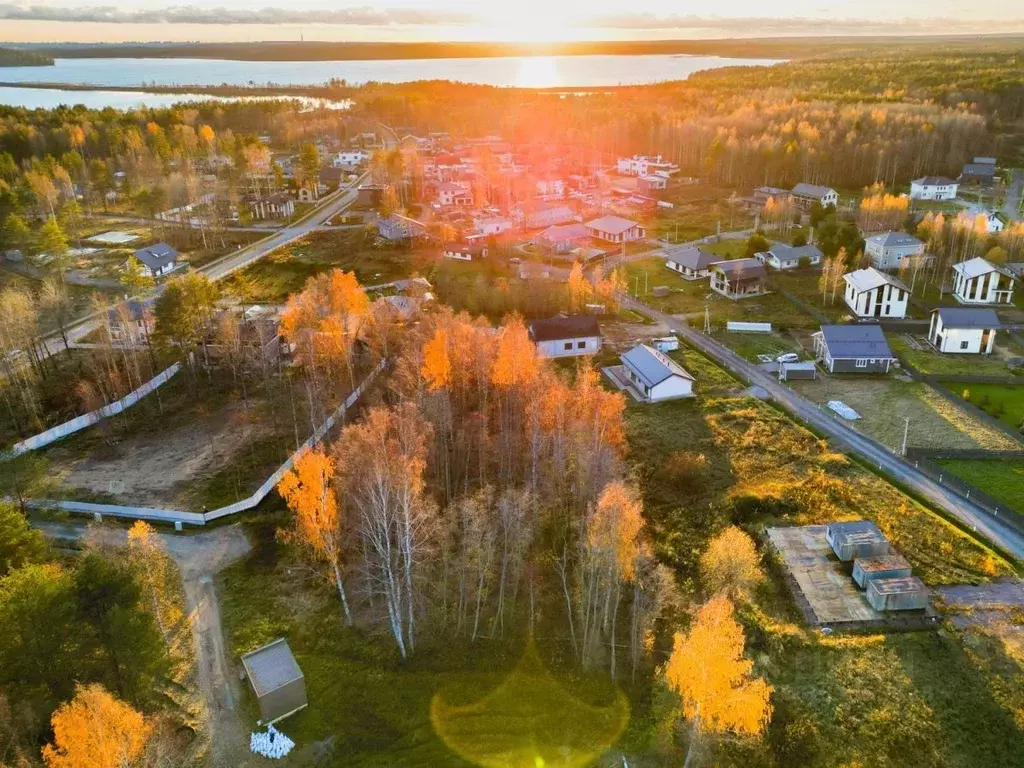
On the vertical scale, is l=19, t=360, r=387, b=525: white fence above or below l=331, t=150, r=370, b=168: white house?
below

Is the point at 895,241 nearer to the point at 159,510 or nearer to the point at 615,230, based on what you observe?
the point at 615,230

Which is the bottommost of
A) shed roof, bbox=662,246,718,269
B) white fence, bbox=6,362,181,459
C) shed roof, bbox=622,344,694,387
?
white fence, bbox=6,362,181,459

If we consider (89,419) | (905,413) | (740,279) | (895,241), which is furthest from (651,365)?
(895,241)

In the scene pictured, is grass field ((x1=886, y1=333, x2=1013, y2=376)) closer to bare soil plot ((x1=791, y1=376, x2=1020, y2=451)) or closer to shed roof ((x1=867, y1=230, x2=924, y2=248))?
bare soil plot ((x1=791, y1=376, x2=1020, y2=451))

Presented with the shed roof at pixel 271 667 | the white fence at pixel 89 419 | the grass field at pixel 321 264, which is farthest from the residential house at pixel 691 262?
the shed roof at pixel 271 667

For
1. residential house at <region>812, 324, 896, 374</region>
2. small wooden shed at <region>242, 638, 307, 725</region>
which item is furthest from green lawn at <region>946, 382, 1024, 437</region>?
small wooden shed at <region>242, 638, 307, 725</region>

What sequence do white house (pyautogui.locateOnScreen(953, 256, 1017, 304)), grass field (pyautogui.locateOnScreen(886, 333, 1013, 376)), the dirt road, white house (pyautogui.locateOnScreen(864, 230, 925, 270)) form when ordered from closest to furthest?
1. the dirt road
2. grass field (pyautogui.locateOnScreen(886, 333, 1013, 376))
3. white house (pyautogui.locateOnScreen(953, 256, 1017, 304))
4. white house (pyautogui.locateOnScreen(864, 230, 925, 270))

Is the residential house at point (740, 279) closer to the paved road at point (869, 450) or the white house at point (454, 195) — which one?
the paved road at point (869, 450)
